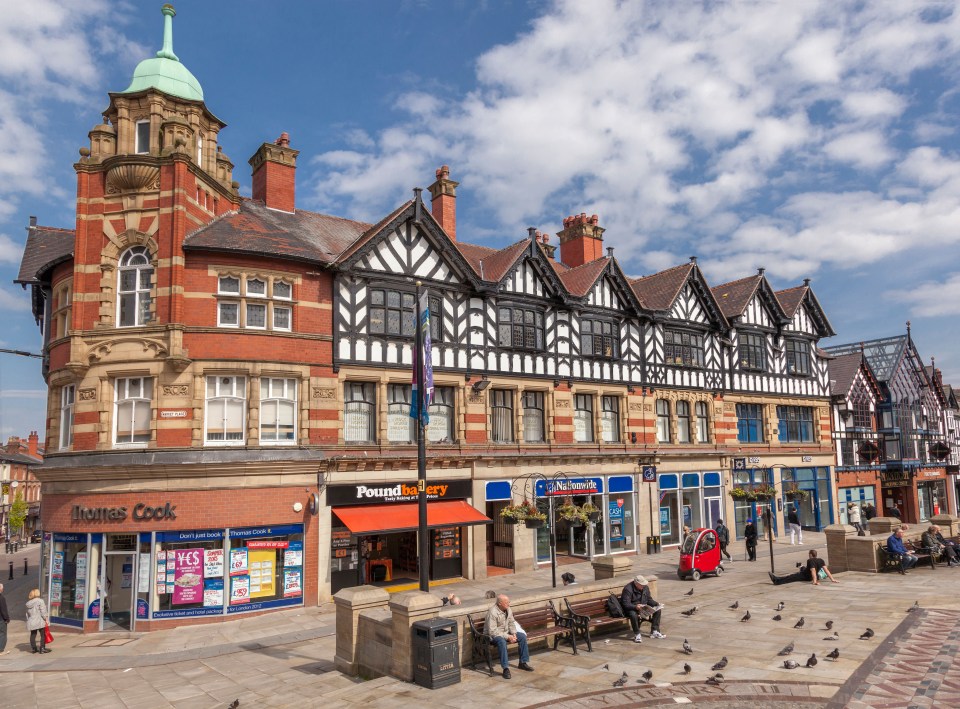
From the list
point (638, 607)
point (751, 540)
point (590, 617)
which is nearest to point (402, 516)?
point (590, 617)

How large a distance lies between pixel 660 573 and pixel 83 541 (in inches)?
681

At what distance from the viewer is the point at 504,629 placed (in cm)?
1177

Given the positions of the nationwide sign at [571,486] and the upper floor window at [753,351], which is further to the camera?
the upper floor window at [753,351]

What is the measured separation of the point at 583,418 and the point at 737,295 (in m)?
12.4

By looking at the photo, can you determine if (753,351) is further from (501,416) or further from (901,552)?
(501,416)

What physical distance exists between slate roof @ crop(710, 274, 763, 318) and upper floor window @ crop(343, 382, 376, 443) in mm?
18103

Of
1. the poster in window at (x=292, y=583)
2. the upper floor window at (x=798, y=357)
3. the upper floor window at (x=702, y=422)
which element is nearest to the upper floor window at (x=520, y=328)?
the upper floor window at (x=702, y=422)

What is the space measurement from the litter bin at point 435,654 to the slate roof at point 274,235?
1246cm

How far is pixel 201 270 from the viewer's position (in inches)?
765

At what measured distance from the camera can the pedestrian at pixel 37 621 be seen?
1552 centimetres

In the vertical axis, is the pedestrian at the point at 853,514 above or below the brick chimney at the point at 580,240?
below

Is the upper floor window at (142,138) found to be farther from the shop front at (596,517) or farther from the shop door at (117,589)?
the shop front at (596,517)

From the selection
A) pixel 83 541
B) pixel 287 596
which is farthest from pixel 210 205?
pixel 287 596

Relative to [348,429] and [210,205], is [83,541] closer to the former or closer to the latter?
[348,429]
